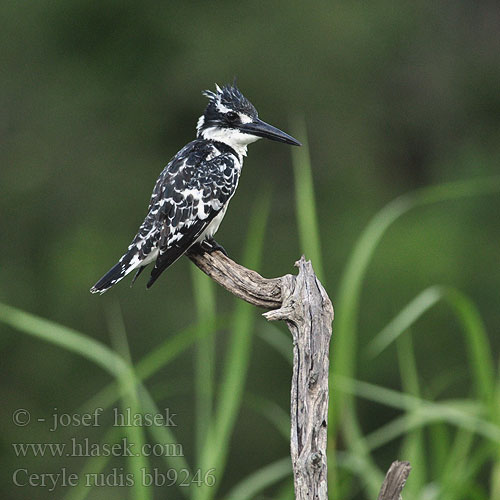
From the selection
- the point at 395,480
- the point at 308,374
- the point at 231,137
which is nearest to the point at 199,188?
the point at 231,137

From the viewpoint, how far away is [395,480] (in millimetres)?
2455

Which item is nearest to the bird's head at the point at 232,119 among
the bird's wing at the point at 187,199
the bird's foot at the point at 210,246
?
the bird's wing at the point at 187,199

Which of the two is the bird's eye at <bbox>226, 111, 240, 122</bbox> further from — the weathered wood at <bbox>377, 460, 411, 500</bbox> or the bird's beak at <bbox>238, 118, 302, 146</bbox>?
the weathered wood at <bbox>377, 460, 411, 500</bbox>

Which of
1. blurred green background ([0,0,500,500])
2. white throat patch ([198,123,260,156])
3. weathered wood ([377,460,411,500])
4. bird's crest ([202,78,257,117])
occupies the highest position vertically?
blurred green background ([0,0,500,500])

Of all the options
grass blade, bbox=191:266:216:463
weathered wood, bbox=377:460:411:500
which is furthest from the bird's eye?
weathered wood, bbox=377:460:411:500

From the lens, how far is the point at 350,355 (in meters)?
3.50

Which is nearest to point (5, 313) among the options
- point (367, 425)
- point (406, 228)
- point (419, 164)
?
point (367, 425)

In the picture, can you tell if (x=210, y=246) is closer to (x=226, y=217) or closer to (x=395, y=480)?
(x=395, y=480)

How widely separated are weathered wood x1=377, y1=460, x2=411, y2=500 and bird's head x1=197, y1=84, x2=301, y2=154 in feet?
7.73

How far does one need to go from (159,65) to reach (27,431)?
4649 millimetres

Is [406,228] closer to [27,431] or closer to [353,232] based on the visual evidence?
[353,232]

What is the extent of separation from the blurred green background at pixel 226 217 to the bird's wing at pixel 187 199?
4.87 meters

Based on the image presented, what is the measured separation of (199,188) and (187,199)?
0.10m

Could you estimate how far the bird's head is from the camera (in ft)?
14.9
